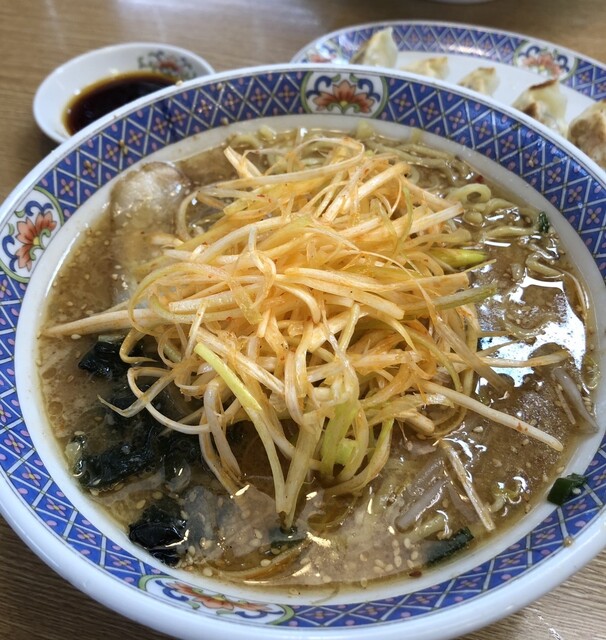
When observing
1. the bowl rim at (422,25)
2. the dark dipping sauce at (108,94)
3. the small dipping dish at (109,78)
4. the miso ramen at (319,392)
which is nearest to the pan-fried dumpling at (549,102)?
the bowl rim at (422,25)

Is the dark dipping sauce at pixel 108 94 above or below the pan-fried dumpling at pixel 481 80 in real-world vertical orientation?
below

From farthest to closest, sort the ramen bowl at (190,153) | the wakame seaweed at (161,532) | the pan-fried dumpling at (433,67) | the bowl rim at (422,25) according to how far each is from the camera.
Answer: the bowl rim at (422,25), the pan-fried dumpling at (433,67), the wakame seaweed at (161,532), the ramen bowl at (190,153)

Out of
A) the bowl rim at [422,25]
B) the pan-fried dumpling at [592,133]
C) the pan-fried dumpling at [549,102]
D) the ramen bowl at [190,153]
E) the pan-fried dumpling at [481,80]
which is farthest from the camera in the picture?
the bowl rim at [422,25]

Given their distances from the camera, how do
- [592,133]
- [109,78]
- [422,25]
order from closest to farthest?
[592,133] < [109,78] < [422,25]

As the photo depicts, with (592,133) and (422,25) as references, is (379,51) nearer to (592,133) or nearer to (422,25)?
(422,25)

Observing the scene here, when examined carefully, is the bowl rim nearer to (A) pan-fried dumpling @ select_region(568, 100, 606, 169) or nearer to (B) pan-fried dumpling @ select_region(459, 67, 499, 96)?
(B) pan-fried dumpling @ select_region(459, 67, 499, 96)

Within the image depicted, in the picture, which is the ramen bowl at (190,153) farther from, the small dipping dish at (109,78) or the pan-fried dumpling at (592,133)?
the small dipping dish at (109,78)

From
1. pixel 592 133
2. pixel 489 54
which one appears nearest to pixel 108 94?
pixel 489 54
